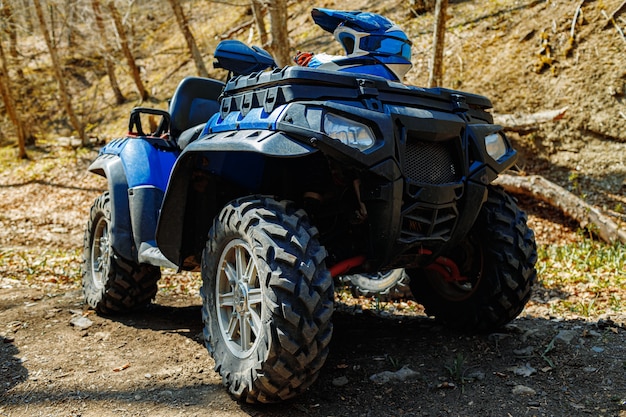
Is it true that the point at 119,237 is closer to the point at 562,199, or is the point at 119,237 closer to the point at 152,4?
the point at 562,199

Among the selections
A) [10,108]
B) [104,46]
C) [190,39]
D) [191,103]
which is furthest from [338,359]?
[104,46]

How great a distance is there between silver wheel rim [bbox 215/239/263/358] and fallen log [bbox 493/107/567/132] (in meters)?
7.28

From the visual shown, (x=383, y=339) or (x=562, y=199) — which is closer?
(x=383, y=339)

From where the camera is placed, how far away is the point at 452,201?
3.01 metres

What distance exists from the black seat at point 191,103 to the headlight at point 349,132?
2214 millimetres

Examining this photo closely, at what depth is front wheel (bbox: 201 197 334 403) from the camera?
2492 millimetres

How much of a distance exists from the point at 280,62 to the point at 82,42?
686 inches

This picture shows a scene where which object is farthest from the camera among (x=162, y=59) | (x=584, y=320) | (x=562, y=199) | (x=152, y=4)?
(x=152, y=4)

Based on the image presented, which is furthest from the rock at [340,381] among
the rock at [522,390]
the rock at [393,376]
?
the rock at [522,390]

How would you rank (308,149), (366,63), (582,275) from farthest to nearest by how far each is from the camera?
1. (582,275)
2. (366,63)
3. (308,149)

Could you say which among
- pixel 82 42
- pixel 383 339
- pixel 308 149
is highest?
pixel 82 42

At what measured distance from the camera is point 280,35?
7.70 m

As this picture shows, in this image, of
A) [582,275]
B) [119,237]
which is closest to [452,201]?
[119,237]

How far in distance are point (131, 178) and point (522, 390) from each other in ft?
9.91
